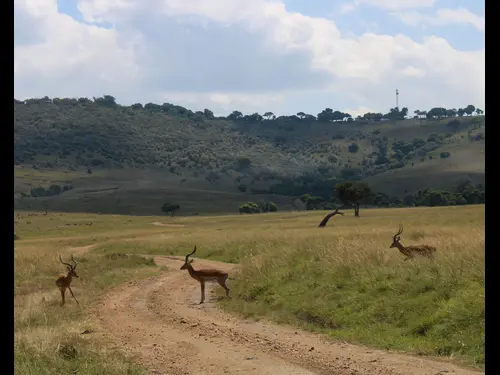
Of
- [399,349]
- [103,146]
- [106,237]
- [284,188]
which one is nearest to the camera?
[399,349]

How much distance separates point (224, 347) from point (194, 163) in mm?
154443

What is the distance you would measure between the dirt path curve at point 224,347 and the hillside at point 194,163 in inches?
3587

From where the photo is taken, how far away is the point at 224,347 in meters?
11.1

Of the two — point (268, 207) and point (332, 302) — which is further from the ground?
point (332, 302)

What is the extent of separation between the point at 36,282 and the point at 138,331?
10010 millimetres

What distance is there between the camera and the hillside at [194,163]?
122 metres

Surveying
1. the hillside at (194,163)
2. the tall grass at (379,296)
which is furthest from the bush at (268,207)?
the tall grass at (379,296)

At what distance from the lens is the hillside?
4818 inches

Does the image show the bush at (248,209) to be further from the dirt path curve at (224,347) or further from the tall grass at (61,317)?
the dirt path curve at (224,347)

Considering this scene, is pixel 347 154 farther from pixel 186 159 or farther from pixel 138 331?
pixel 138 331

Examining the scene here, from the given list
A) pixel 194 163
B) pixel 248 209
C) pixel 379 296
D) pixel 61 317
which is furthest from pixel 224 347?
pixel 194 163

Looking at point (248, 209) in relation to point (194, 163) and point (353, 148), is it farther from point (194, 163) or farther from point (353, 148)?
point (353, 148)

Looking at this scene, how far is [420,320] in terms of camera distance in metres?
11.7
